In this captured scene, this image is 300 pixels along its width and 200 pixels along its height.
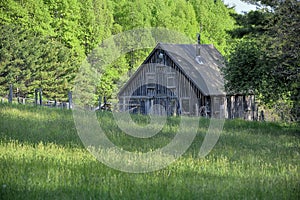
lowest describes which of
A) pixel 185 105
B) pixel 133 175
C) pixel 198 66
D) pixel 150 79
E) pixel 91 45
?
pixel 133 175

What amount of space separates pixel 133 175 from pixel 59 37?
4745 cm

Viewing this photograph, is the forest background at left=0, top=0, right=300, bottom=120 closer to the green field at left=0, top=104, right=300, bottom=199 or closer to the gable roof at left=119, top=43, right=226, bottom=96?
the gable roof at left=119, top=43, right=226, bottom=96

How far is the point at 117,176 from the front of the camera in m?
9.20

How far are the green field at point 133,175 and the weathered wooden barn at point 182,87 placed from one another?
2420cm

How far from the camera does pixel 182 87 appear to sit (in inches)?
1639

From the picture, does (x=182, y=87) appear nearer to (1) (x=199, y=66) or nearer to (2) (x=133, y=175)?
(1) (x=199, y=66)

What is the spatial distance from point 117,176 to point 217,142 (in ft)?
22.7

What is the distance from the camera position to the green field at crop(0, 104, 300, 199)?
25.9 ft

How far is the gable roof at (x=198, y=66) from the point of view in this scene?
3991 centimetres

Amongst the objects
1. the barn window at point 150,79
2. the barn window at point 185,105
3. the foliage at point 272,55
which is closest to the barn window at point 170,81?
the barn window at point 185,105

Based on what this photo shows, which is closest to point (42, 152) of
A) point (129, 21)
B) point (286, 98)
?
point (286, 98)

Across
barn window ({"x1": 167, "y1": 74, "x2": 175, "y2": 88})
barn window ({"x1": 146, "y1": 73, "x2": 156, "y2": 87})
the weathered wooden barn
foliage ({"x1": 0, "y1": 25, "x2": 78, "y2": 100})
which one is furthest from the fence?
barn window ({"x1": 167, "y1": 74, "x2": 175, "y2": 88})

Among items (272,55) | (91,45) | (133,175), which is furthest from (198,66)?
(133,175)

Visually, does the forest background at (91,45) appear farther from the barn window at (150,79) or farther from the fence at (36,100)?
the barn window at (150,79)
